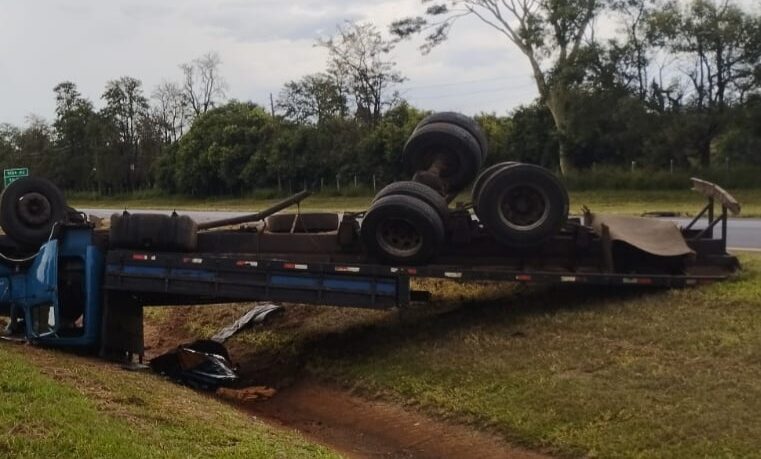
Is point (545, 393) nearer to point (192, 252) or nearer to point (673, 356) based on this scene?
point (673, 356)

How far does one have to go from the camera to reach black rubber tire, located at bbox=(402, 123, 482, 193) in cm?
1119

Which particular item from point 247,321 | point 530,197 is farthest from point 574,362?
point 247,321

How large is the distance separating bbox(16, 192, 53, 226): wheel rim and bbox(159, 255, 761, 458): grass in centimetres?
324

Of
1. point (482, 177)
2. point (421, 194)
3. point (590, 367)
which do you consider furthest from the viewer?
point (482, 177)

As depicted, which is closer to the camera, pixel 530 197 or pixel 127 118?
pixel 530 197

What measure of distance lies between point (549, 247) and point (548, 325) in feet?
3.62

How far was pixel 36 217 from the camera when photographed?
10695 millimetres

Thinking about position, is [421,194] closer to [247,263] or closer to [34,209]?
[247,263]

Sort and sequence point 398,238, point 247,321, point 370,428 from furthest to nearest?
point 247,321
point 398,238
point 370,428

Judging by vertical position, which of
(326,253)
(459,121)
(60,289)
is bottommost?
(60,289)

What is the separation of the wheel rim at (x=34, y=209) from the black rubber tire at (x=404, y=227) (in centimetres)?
400

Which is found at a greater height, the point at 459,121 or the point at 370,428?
the point at 459,121

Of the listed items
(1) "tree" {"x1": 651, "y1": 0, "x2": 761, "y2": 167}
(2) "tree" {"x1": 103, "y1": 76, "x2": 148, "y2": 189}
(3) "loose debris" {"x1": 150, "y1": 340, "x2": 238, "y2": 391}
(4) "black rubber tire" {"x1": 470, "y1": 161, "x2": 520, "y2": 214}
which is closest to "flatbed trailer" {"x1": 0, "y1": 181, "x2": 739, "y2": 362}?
(4) "black rubber tire" {"x1": 470, "y1": 161, "x2": 520, "y2": 214}

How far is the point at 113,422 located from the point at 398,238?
4297 mm
